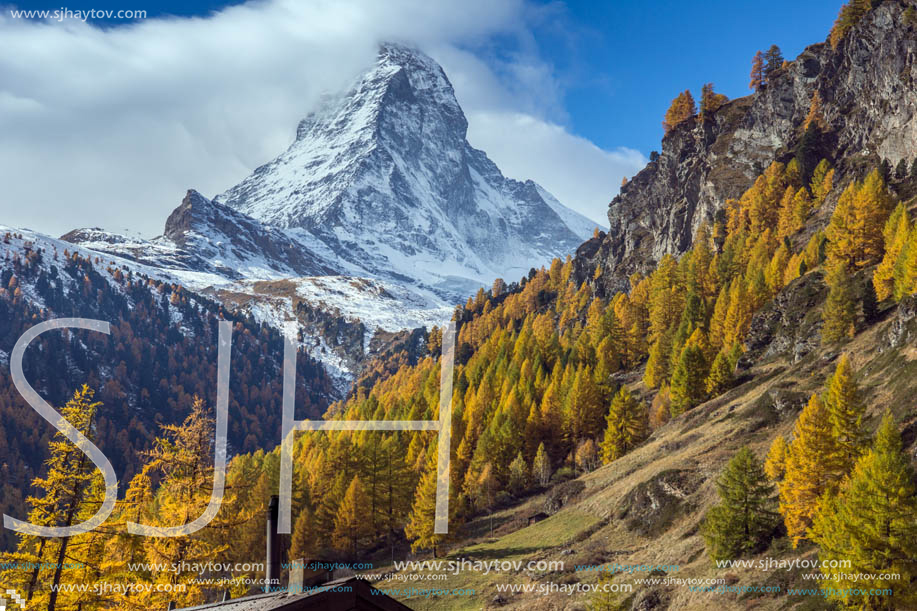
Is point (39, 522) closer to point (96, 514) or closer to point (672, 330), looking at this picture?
point (96, 514)

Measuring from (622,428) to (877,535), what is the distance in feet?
129

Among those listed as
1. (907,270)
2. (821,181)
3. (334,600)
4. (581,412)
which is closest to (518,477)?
(581,412)

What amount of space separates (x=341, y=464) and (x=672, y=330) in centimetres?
4872

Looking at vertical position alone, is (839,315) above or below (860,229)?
below

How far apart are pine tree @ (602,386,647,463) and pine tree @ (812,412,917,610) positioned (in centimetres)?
3675

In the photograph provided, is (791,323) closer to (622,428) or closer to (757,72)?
(622,428)

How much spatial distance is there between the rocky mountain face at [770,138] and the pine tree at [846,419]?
6845 centimetres

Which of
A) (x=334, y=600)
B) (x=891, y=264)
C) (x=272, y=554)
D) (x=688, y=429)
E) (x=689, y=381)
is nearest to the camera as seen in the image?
(x=334, y=600)

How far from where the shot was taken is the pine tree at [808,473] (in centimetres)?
3306

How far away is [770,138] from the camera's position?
122438mm

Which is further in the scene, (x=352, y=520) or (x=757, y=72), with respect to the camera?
(x=757, y=72)

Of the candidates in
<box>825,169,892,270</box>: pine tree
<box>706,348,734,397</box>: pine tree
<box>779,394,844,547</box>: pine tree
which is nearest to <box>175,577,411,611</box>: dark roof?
<box>779,394,844,547</box>: pine tree

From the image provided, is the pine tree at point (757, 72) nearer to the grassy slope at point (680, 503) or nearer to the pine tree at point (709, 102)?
the pine tree at point (709, 102)

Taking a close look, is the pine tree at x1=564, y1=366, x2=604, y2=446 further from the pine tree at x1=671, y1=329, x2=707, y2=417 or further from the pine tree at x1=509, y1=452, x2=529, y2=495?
the pine tree at x1=671, y1=329, x2=707, y2=417
